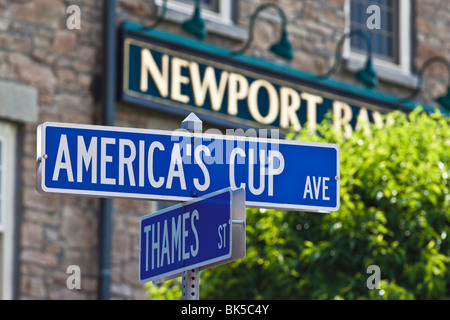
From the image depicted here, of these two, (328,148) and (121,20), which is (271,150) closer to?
(328,148)

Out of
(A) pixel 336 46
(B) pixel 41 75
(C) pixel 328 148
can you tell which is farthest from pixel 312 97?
(C) pixel 328 148

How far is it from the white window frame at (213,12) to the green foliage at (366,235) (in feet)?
10.8

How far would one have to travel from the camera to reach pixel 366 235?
977cm

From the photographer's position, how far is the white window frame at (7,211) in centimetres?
1127

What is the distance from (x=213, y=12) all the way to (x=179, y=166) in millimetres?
8633

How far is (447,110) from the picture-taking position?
15.3 metres

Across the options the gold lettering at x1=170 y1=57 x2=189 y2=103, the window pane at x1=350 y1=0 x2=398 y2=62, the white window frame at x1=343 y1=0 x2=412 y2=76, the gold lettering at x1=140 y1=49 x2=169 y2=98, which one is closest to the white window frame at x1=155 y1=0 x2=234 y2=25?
the gold lettering at x1=170 y1=57 x2=189 y2=103

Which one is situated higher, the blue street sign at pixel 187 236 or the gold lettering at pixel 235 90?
the gold lettering at pixel 235 90

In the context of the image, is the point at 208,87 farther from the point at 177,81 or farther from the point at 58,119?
the point at 58,119

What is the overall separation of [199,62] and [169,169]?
788 cm

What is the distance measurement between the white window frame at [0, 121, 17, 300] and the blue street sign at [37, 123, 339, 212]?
20.9 ft

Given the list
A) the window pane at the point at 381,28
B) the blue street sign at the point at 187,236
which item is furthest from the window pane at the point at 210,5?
the blue street sign at the point at 187,236

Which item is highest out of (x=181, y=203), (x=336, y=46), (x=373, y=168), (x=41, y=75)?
(x=336, y=46)

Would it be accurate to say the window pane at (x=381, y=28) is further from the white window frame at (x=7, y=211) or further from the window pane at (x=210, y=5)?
the white window frame at (x=7, y=211)
